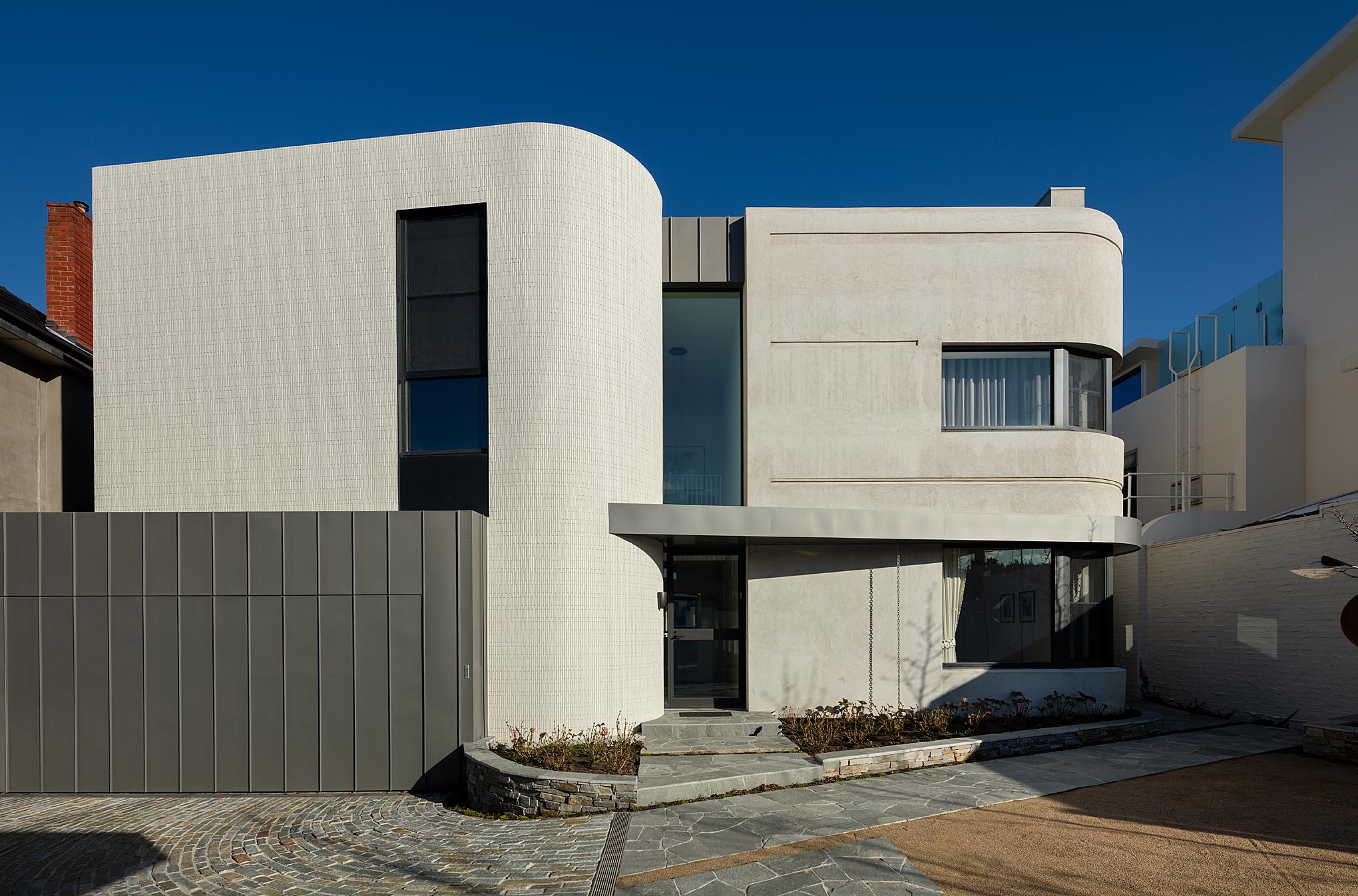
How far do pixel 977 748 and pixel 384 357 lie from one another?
9063 mm

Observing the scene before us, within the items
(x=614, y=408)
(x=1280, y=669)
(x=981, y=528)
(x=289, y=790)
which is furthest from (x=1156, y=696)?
(x=289, y=790)

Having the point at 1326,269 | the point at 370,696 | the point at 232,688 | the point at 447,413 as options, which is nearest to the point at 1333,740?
the point at 1326,269

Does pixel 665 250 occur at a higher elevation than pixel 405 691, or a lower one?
higher

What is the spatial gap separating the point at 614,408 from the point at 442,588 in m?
3.10

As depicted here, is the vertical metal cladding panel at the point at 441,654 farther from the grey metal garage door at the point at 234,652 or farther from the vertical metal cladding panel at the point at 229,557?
the vertical metal cladding panel at the point at 229,557

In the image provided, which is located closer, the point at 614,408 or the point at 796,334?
the point at 614,408

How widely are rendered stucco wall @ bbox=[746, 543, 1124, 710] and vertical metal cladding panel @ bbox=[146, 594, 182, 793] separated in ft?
22.6

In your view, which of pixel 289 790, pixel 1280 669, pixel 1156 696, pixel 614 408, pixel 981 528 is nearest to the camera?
pixel 289 790

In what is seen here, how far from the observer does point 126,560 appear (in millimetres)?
9227

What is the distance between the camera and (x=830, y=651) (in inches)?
452

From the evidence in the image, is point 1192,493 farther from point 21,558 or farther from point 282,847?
point 21,558

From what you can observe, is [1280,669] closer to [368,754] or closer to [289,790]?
[368,754]

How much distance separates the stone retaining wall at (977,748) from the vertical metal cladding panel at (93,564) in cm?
860

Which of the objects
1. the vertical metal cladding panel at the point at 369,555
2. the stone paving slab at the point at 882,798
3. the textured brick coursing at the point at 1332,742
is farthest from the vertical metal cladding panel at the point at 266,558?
the textured brick coursing at the point at 1332,742
